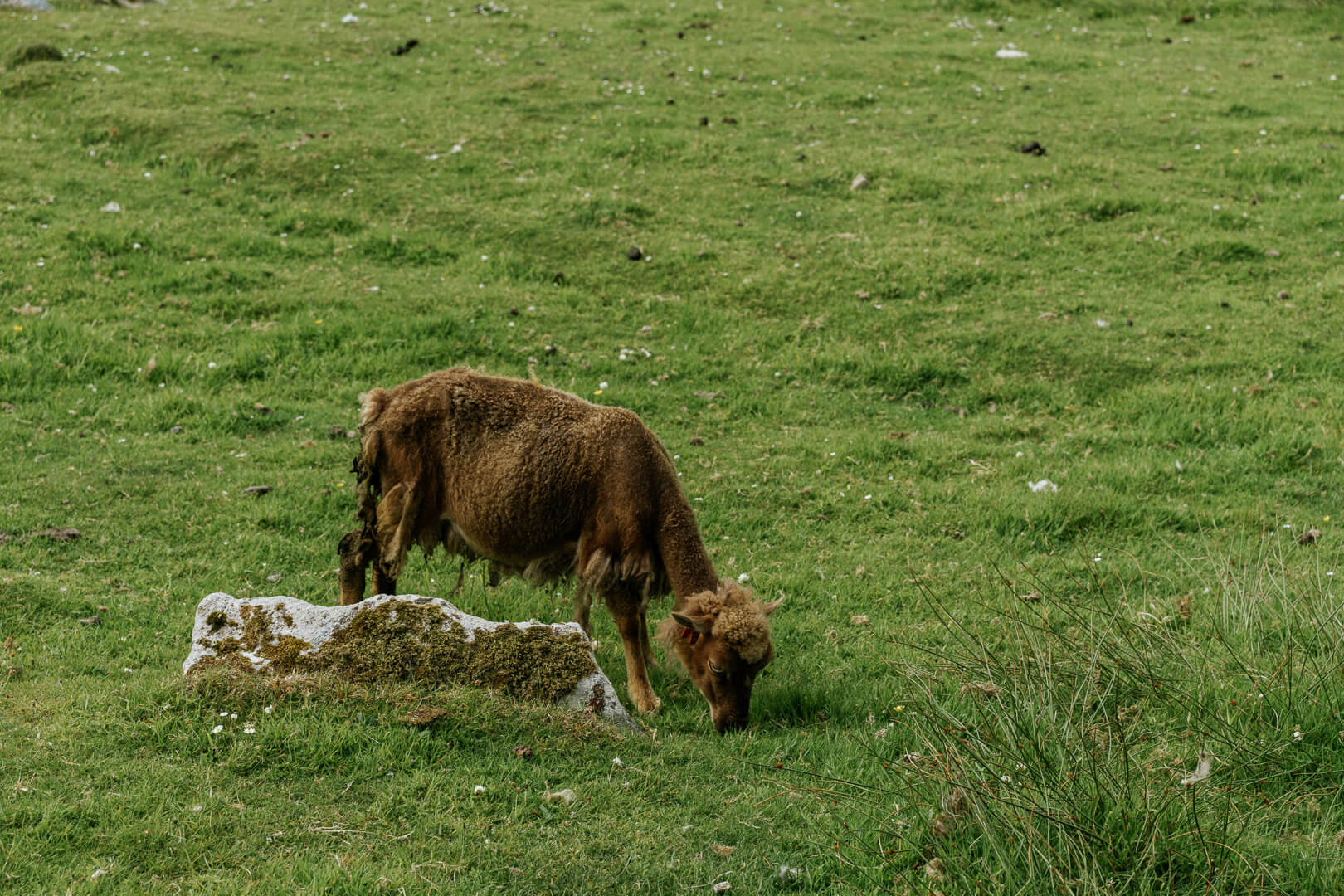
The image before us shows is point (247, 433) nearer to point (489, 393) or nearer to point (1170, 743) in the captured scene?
point (489, 393)

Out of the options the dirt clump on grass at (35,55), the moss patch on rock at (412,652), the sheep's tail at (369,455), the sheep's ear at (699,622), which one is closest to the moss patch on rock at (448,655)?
the moss patch on rock at (412,652)

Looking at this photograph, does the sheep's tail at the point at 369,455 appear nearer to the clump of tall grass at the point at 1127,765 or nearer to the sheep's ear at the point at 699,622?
the sheep's ear at the point at 699,622

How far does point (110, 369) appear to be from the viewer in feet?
42.2

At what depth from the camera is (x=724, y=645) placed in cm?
765

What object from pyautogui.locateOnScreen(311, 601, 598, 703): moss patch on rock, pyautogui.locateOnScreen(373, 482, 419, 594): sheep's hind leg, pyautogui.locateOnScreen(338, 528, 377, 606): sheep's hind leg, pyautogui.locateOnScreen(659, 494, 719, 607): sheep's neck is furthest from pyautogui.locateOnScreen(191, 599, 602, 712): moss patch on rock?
pyautogui.locateOnScreen(338, 528, 377, 606): sheep's hind leg

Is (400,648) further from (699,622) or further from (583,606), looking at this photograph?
(699,622)

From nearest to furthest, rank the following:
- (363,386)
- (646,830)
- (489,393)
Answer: (646,830) < (489,393) < (363,386)

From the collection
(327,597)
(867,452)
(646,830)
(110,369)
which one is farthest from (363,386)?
(646,830)

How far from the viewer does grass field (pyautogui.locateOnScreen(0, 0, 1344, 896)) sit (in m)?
5.78

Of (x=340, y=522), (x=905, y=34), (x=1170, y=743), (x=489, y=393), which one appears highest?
(x=905, y=34)

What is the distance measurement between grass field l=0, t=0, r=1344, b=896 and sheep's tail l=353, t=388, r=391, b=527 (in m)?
1.00

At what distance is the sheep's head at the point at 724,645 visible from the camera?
7.64 m

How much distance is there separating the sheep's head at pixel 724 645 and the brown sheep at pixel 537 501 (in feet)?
0.07

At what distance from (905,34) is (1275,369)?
15.0 m
